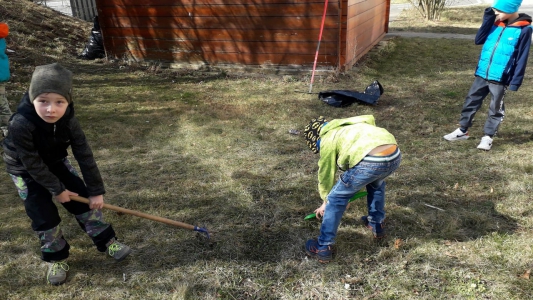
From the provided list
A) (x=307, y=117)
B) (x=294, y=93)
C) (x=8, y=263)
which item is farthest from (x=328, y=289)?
(x=294, y=93)

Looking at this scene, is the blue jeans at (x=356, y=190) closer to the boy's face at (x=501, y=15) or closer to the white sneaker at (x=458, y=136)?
the white sneaker at (x=458, y=136)

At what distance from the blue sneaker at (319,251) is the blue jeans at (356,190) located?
0.05 meters

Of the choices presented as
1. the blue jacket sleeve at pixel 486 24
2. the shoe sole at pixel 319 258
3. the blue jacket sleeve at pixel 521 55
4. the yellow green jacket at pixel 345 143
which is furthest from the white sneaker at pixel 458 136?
the shoe sole at pixel 319 258

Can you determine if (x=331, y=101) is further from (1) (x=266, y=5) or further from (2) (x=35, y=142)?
(2) (x=35, y=142)

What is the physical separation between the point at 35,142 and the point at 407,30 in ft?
46.2

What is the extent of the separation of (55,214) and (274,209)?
1782 millimetres

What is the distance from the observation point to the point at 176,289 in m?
2.71

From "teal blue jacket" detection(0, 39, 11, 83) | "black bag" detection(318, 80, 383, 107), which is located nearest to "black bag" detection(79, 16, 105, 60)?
"teal blue jacket" detection(0, 39, 11, 83)

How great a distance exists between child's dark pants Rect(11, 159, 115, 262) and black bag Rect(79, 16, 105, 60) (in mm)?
7881

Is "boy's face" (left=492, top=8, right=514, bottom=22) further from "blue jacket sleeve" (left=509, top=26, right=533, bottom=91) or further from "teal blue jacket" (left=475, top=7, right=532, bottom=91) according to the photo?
"blue jacket sleeve" (left=509, top=26, right=533, bottom=91)

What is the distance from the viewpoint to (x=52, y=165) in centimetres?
268

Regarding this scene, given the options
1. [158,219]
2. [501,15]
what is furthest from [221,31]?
[158,219]

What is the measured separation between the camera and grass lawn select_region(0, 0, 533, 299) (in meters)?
2.73

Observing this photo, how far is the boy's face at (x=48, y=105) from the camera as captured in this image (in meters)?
2.30
